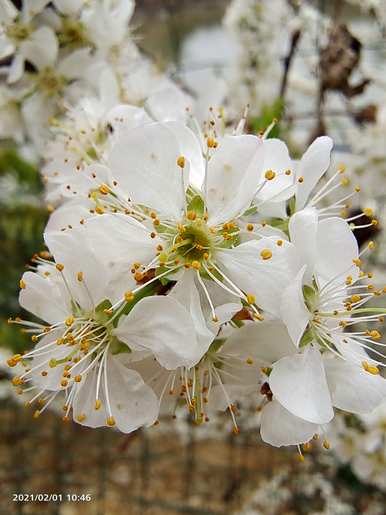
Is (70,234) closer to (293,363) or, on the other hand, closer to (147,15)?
(293,363)

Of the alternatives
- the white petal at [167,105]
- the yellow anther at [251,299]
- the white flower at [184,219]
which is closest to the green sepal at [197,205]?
the white flower at [184,219]

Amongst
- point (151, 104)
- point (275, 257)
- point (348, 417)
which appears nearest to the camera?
point (275, 257)

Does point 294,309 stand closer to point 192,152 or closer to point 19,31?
point 192,152

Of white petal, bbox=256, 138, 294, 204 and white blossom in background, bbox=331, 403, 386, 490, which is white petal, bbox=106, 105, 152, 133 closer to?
white petal, bbox=256, 138, 294, 204

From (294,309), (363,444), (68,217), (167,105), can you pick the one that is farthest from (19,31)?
(363,444)

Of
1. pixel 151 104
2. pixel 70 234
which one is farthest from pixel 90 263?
pixel 151 104

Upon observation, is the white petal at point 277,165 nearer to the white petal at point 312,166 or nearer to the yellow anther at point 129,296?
the white petal at point 312,166

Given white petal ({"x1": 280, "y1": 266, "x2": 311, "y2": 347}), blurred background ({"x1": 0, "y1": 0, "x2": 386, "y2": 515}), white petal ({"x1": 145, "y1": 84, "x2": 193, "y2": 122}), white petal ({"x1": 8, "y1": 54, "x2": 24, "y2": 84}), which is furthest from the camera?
blurred background ({"x1": 0, "y1": 0, "x2": 386, "y2": 515})

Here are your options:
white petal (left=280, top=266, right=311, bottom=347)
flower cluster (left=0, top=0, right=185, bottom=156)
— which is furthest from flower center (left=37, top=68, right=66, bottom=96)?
white petal (left=280, top=266, right=311, bottom=347)
